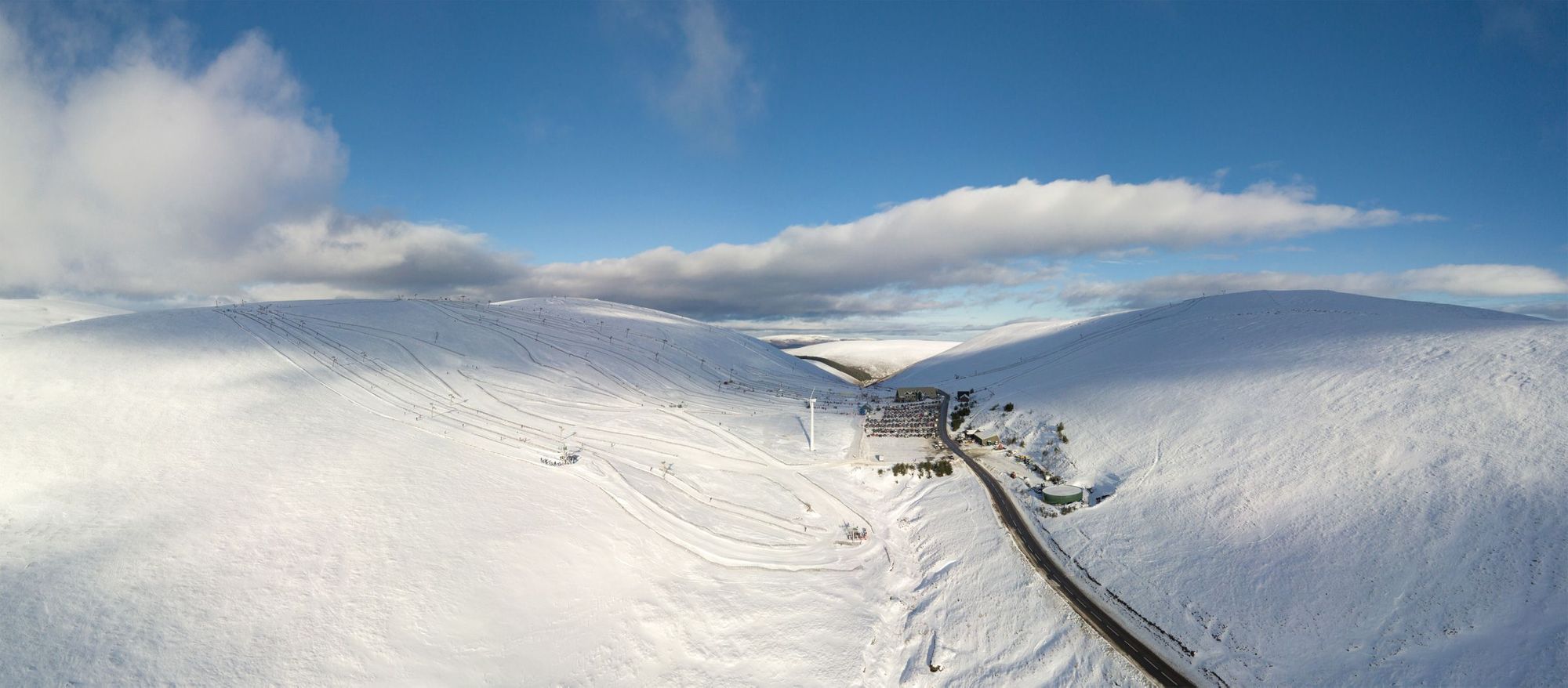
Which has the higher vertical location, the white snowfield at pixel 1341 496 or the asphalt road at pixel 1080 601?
the white snowfield at pixel 1341 496

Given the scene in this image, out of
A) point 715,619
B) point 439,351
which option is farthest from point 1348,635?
point 439,351

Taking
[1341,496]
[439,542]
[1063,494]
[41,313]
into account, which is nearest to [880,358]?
[1063,494]

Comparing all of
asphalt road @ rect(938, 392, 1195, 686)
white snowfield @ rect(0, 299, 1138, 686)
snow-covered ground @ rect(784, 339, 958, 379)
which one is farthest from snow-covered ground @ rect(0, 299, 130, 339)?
snow-covered ground @ rect(784, 339, 958, 379)

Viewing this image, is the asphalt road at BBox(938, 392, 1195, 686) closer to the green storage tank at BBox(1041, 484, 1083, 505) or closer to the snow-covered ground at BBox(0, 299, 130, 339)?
the green storage tank at BBox(1041, 484, 1083, 505)

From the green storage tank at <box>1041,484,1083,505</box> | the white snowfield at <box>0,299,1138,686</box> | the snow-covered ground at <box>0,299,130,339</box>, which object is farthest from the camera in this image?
the snow-covered ground at <box>0,299,130,339</box>

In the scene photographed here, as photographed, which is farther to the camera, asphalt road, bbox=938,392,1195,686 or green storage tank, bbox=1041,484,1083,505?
green storage tank, bbox=1041,484,1083,505

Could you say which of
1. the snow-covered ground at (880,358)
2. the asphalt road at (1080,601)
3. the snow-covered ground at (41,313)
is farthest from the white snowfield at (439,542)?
the snow-covered ground at (880,358)

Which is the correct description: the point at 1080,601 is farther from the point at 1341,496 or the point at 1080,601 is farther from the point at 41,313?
the point at 41,313

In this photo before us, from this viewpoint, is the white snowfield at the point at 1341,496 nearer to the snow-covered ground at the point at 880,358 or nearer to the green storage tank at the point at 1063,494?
the green storage tank at the point at 1063,494
